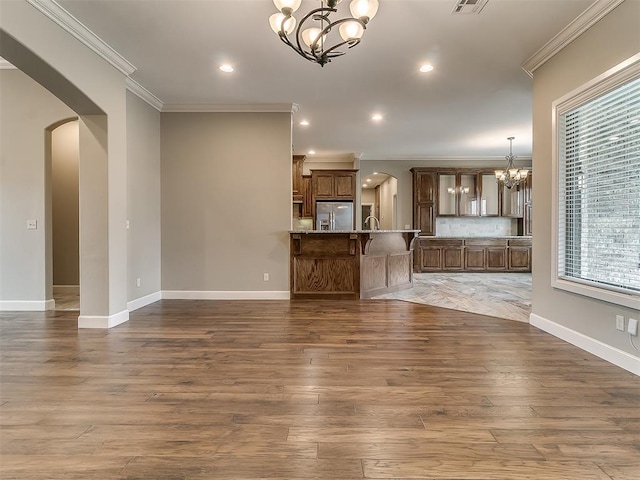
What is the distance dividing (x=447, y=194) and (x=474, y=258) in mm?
1712

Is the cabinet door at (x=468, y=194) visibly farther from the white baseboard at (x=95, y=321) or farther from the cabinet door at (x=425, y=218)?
the white baseboard at (x=95, y=321)

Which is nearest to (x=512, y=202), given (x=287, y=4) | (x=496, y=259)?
(x=496, y=259)

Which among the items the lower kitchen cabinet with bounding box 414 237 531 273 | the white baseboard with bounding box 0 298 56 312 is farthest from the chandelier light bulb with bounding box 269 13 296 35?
the lower kitchen cabinet with bounding box 414 237 531 273

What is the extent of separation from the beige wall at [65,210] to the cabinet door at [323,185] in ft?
15.1

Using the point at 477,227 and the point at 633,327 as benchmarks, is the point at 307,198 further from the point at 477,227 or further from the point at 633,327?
the point at 633,327

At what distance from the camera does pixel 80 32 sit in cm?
312

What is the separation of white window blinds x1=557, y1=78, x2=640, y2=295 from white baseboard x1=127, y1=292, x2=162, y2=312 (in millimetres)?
4907

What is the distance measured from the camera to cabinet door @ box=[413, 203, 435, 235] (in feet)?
27.4

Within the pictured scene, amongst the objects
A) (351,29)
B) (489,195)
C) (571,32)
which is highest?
(571,32)

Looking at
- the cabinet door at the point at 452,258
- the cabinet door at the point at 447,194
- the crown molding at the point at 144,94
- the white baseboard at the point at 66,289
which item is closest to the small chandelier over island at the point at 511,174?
the cabinet door at the point at 447,194

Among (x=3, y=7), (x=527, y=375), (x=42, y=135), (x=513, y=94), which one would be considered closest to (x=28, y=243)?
(x=42, y=135)

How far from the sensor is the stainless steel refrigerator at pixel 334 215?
25.8ft

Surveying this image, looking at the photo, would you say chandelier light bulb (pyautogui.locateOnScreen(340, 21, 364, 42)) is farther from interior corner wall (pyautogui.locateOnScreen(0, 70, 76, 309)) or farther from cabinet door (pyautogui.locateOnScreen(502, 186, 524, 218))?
cabinet door (pyautogui.locateOnScreen(502, 186, 524, 218))

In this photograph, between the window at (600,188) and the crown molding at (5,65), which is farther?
the crown molding at (5,65)
